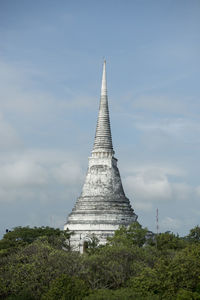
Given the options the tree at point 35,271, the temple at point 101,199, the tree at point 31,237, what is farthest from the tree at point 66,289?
the temple at point 101,199

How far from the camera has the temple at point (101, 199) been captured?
228ft

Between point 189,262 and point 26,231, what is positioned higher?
point 26,231

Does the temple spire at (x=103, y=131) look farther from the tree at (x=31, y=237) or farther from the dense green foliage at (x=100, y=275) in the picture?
the dense green foliage at (x=100, y=275)

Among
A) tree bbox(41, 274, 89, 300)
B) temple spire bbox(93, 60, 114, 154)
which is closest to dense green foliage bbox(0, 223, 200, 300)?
tree bbox(41, 274, 89, 300)

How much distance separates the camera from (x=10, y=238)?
62.8 metres

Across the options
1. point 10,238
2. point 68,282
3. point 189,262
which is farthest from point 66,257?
point 10,238

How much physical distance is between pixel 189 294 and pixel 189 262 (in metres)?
5.95

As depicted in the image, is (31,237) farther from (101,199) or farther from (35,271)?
(35,271)

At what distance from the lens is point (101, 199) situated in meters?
72.1

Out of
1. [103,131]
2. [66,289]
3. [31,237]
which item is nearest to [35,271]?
[66,289]

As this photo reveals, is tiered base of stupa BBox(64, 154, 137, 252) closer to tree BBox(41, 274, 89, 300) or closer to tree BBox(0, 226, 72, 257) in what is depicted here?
tree BBox(0, 226, 72, 257)

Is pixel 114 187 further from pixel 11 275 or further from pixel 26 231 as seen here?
pixel 11 275

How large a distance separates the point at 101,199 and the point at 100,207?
1366 millimetres

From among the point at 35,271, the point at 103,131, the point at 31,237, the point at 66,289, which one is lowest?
the point at 66,289
